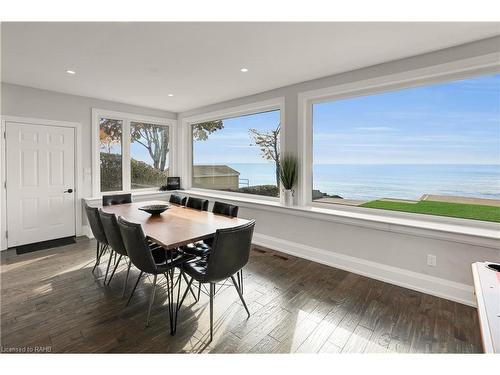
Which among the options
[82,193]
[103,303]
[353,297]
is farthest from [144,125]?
[353,297]

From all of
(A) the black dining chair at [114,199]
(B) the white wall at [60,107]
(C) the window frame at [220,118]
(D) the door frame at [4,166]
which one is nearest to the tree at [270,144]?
(C) the window frame at [220,118]

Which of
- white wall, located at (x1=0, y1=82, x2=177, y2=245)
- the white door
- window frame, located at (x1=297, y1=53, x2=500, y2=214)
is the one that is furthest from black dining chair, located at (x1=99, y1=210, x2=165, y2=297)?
white wall, located at (x1=0, y1=82, x2=177, y2=245)

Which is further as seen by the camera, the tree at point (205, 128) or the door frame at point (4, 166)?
the tree at point (205, 128)

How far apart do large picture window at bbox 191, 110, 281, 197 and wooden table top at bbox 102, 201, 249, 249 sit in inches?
66.9

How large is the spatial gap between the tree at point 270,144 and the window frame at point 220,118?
24cm

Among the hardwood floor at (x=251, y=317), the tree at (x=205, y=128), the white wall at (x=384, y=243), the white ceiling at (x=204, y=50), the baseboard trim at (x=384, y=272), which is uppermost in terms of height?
the white ceiling at (x=204, y=50)

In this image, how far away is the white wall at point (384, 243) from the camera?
7.99ft

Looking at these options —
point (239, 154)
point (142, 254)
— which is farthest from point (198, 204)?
point (239, 154)

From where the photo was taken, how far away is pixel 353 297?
256 centimetres

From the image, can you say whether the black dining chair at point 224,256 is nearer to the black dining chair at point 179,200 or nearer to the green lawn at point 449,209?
the black dining chair at point 179,200

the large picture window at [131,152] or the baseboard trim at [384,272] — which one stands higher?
the large picture window at [131,152]

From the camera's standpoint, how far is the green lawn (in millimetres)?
2543
